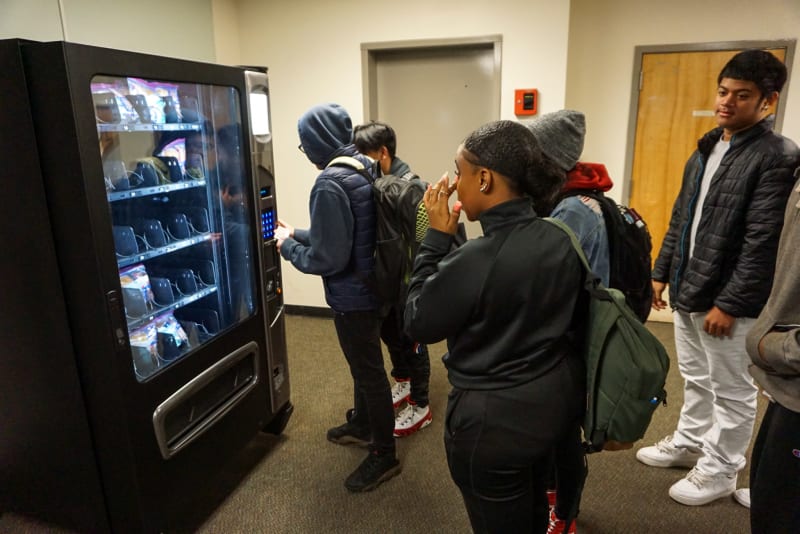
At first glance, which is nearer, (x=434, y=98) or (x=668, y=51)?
(x=668, y=51)

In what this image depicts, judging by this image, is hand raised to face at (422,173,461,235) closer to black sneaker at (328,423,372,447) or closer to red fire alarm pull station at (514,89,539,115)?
black sneaker at (328,423,372,447)

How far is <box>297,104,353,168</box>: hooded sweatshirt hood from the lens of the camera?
191 centimetres

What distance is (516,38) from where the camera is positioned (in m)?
3.48

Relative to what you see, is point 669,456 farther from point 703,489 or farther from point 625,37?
point 625,37

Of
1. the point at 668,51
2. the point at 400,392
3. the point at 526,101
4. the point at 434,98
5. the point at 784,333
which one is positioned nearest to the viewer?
the point at 784,333

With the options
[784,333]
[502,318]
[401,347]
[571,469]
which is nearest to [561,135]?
[502,318]

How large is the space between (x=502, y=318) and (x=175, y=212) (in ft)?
4.55

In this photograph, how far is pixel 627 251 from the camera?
1587mm

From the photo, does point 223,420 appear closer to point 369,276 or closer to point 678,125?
point 369,276

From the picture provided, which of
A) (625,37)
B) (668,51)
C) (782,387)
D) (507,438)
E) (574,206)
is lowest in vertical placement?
(507,438)

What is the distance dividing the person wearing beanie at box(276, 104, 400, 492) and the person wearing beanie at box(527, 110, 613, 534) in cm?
68

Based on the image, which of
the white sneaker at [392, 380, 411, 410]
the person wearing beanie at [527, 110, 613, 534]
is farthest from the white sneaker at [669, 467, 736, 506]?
the white sneaker at [392, 380, 411, 410]

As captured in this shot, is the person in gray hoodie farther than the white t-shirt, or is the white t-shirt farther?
the white t-shirt

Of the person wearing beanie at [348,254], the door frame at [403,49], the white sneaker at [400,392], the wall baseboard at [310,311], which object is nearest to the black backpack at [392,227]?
the person wearing beanie at [348,254]
